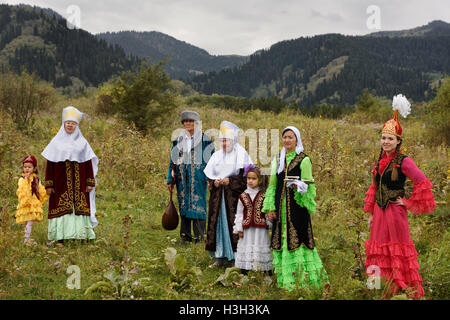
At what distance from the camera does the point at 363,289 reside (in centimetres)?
384

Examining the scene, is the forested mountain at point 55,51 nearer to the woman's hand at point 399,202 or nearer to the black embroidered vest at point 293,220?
the black embroidered vest at point 293,220

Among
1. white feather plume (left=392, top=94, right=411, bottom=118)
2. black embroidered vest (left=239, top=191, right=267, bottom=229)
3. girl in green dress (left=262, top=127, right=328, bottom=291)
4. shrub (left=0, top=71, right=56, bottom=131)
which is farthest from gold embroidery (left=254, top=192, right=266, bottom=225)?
shrub (left=0, top=71, right=56, bottom=131)

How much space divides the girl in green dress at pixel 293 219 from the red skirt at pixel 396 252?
72 centimetres

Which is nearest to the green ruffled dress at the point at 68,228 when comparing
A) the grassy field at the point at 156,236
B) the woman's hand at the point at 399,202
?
the grassy field at the point at 156,236

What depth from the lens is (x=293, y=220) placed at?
4348 mm

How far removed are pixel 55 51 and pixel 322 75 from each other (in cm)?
10851

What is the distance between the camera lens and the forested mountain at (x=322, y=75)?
5202 inches

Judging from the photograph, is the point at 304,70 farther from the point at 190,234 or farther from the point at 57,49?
the point at 190,234

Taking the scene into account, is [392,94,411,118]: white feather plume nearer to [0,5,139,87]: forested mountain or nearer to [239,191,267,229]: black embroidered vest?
[239,191,267,229]: black embroidered vest

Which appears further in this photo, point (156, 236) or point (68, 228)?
point (156, 236)

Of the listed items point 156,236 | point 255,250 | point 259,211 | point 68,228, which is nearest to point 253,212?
point 259,211

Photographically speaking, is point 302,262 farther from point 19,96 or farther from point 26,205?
point 19,96
